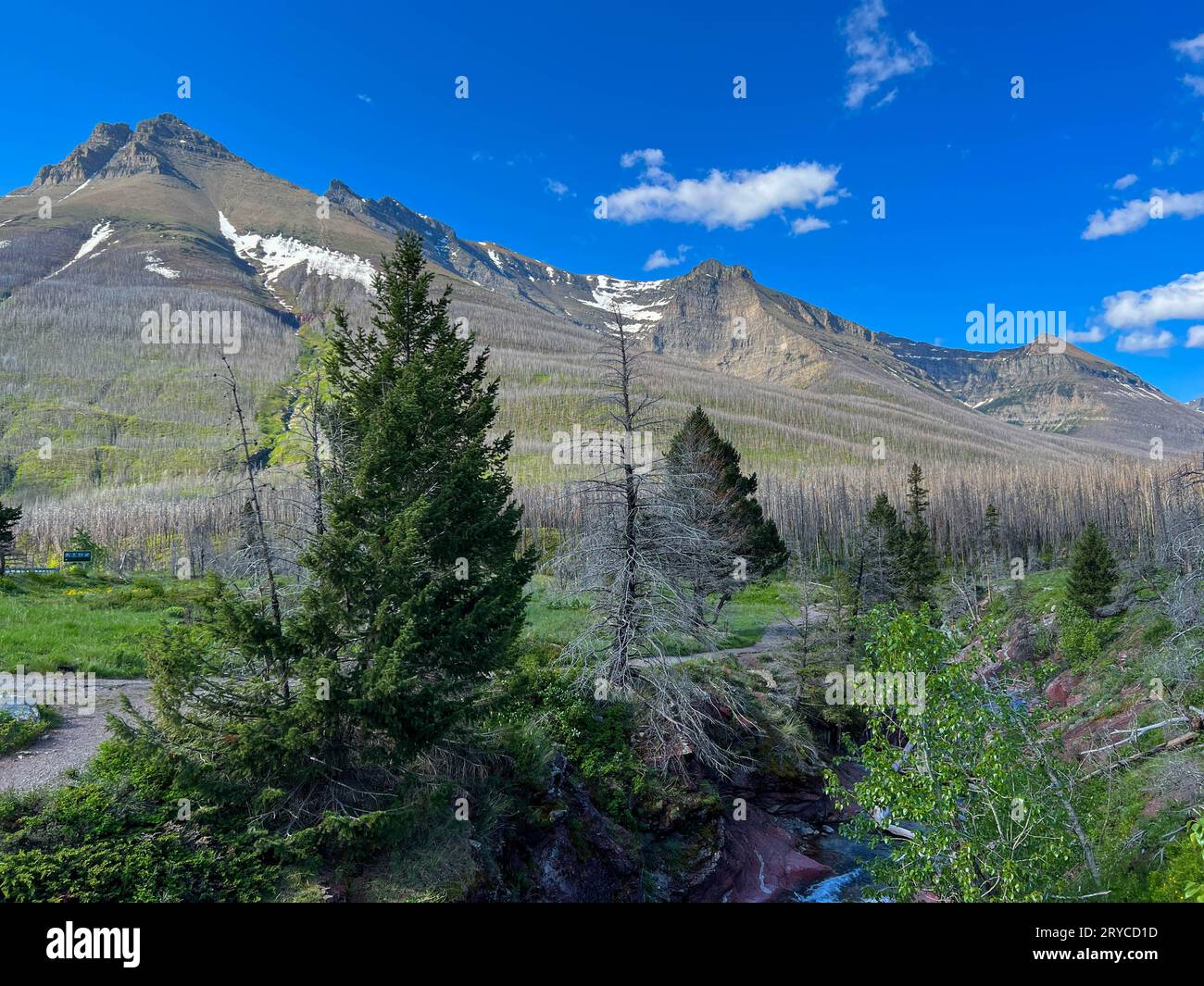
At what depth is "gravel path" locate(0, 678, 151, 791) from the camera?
469 inches

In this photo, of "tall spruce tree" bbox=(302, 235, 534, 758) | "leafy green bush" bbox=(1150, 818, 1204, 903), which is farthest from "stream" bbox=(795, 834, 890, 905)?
"tall spruce tree" bbox=(302, 235, 534, 758)

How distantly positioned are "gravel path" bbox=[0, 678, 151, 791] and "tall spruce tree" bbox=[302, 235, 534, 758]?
4.71 metres

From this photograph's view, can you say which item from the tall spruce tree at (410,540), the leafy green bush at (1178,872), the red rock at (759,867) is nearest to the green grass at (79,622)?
the tall spruce tree at (410,540)

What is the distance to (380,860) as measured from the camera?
11.7 m

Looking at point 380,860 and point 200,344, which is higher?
point 200,344

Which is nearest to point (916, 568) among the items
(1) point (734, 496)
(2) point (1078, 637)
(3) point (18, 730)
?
(2) point (1078, 637)

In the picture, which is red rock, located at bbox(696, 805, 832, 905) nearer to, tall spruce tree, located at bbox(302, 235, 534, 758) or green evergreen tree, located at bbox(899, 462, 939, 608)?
tall spruce tree, located at bbox(302, 235, 534, 758)

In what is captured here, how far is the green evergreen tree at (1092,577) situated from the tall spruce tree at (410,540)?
124 feet

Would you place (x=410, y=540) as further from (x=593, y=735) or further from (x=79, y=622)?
(x=79, y=622)

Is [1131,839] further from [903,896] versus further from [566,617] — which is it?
[566,617]

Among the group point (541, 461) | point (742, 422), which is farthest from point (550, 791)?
point (742, 422)
